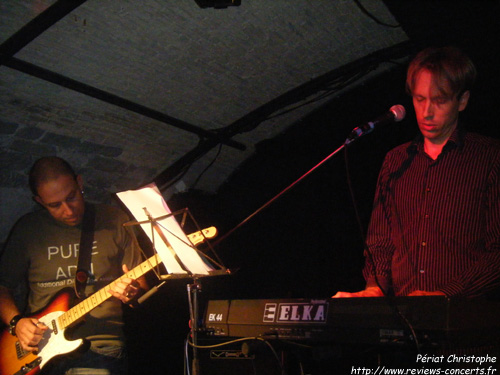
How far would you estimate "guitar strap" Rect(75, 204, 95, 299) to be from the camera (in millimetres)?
3189

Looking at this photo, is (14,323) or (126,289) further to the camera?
(14,323)

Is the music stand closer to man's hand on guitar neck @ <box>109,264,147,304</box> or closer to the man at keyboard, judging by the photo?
the man at keyboard

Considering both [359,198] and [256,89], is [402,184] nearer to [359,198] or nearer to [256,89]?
[359,198]

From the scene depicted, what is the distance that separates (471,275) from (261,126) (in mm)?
3246

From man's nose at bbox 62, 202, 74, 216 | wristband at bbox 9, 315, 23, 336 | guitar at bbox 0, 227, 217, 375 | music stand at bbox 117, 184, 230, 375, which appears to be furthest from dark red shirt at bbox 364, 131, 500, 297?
wristband at bbox 9, 315, 23, 336

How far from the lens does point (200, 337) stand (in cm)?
206

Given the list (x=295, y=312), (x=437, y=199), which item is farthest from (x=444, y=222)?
(x=295, y=312)

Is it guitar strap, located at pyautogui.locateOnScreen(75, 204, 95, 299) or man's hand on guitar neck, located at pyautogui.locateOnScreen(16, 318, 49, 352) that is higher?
guitar strap, located at pyautogui.locateOnScreen(75, 204, 95, 299)

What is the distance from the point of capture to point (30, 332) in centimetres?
312

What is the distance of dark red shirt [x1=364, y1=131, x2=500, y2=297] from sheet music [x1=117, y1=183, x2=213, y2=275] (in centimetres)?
82

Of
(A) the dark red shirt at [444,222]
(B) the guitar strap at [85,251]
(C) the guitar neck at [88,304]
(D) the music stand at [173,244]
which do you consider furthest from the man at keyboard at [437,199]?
(B) the guitar strap at [85,251]

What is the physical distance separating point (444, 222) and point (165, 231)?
1.26m

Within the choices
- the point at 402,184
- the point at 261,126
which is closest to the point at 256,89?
the point at 261,126

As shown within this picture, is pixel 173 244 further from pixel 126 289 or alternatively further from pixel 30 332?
pixel 30 332
